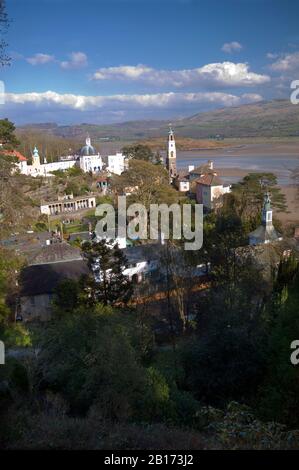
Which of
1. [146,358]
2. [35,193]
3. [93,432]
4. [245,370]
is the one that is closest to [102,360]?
[93,432]

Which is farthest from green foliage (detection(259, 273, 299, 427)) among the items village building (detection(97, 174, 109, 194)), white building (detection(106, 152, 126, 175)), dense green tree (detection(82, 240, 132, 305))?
white building (detection(106, 152, 126, 175))

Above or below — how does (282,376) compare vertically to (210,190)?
below

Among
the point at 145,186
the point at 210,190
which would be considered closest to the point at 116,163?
the point at 210,190

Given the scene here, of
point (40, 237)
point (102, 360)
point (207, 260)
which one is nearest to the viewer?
point (102, 360)

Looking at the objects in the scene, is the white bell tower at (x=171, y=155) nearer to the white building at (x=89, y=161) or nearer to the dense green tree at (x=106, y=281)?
the white building at (x=89, y=161)

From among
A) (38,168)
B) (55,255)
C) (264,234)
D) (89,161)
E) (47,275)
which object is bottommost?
(47,275)

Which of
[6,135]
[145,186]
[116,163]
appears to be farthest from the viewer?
[116,163]

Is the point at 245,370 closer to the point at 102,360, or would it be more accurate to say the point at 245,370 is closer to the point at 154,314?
the point at 102,360

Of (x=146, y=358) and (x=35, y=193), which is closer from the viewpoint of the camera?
(x=146, y=358)

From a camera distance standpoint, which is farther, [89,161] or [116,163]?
[116,163]

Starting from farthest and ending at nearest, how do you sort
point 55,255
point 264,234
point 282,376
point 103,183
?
point 103,183, point 55,255, point 264,234, point 282,376

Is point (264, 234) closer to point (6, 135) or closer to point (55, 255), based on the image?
point (55, 255)
